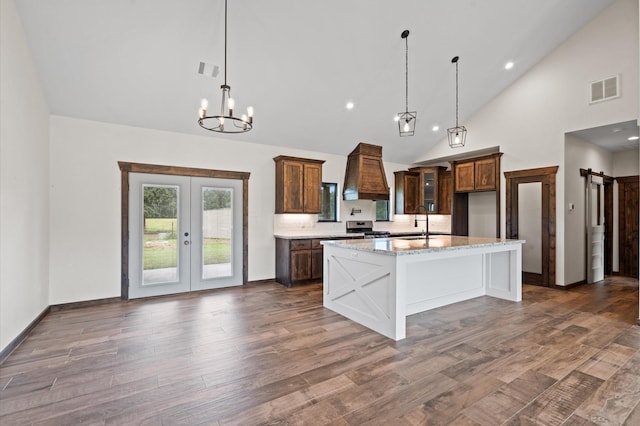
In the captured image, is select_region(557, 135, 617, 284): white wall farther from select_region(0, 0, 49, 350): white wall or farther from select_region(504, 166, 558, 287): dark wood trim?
select_region(0, 0, 49, 350): white wall

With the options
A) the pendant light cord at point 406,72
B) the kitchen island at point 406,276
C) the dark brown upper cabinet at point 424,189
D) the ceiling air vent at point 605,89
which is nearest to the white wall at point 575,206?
the ceiling air vent at point 605,89

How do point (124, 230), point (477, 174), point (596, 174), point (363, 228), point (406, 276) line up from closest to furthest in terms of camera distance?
point (406, 276) < point (124, 230) < point (596, 174) < point (477, 174) < point (363, 228)

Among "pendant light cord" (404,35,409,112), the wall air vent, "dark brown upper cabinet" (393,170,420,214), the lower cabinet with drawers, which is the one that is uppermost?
"pendant light cord" (404,35,409,112)

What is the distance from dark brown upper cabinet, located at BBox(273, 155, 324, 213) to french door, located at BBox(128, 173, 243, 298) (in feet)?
2.66

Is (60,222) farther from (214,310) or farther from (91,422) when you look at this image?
(91,422)

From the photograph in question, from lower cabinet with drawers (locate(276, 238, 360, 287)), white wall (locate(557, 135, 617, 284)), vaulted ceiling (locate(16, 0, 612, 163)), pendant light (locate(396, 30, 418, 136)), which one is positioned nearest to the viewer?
vaulted ceiling (locate(16, 0, 612, 163))

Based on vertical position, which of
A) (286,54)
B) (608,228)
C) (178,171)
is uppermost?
(286,54)

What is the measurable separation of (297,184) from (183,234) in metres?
2.33

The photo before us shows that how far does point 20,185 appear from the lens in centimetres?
344

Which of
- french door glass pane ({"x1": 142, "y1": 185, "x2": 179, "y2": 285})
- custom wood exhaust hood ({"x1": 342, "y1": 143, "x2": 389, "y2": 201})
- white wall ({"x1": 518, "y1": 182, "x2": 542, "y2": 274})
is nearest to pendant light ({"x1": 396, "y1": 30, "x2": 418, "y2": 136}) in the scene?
custom wood exhaust hood ({"x1": 342, "y1": 143, "x2": 389, "y2": 201})

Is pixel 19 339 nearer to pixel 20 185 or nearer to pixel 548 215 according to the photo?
pixel 20 185

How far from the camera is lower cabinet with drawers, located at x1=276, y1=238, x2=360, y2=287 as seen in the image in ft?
19.7

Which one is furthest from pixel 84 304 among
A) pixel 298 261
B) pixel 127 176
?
pixel 298 261

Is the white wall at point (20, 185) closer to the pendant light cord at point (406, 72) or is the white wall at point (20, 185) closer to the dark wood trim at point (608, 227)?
the pendant light cord at point (406, 72)
